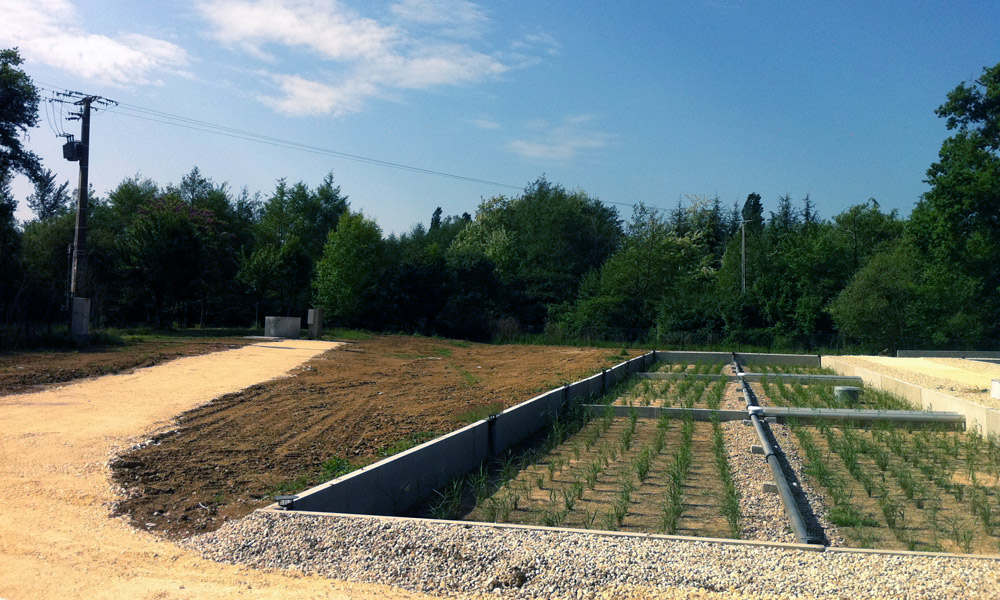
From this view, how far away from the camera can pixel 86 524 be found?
5500 mm

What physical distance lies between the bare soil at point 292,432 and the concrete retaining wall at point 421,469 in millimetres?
605

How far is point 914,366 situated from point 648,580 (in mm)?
18763

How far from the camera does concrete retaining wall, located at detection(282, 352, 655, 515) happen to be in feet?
18.6

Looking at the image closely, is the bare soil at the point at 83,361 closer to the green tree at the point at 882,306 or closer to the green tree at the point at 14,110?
the green tree at the point at 14,110

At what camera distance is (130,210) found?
43.5 metres

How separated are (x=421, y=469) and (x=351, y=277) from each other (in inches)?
1142

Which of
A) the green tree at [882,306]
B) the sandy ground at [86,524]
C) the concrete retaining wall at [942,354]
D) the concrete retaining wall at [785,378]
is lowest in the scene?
the sandy ground at [86,524]

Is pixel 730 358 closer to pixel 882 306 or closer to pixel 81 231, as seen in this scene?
pixel 882 306

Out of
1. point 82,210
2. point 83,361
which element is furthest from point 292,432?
point 82,210

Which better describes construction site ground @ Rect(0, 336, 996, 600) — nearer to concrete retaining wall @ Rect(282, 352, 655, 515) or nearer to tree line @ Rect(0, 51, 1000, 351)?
concrete retaining wall @ Rect(282, 352, 655, 515)

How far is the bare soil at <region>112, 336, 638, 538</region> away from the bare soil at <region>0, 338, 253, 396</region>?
3.29 meters

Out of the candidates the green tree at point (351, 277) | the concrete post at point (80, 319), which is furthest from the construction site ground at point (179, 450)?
the green tree at point (351, 277)

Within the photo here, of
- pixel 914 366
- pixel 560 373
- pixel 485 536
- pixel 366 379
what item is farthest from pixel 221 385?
pixel 914 366

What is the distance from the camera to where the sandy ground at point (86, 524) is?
4340 mm
